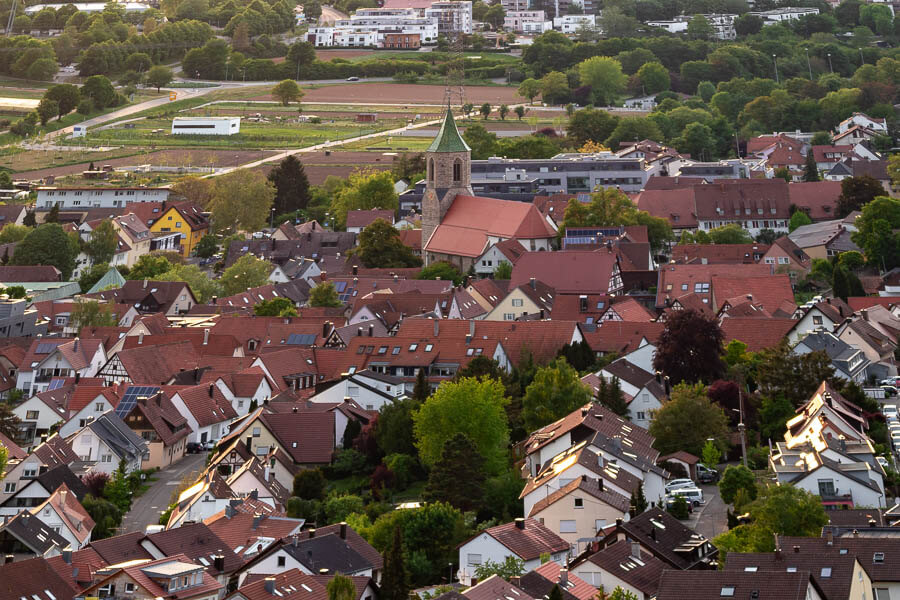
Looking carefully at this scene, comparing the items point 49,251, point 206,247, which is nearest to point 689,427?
point 49,251

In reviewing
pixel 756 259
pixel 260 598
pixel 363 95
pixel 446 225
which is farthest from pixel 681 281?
pixel 363 95

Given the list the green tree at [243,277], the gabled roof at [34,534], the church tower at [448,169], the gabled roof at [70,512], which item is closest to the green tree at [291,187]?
the church tower at [448,169]

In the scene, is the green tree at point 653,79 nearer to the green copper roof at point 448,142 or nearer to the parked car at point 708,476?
the green copper roof at point 448,142

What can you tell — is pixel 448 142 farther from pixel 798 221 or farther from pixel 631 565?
pixel 631 565

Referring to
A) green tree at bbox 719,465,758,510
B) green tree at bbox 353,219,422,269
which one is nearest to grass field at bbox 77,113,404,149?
green tree at bbox 353,219,422,269

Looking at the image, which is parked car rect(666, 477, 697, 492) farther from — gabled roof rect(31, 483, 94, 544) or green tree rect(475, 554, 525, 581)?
gabled roof rect(31, 483, 94, 544)
